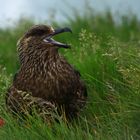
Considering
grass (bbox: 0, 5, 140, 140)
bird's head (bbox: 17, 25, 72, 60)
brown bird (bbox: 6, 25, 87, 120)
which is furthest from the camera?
bird's head (bbox: 17, 25, 72, 60)

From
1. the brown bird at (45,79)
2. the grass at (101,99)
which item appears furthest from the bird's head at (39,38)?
the grass at (101,99)

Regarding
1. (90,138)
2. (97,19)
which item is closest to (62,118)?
(90,138)

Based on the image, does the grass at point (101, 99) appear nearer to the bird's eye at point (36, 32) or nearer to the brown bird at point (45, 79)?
the brown bird at point (45, 79)

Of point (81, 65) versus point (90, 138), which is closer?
point (90, 138)

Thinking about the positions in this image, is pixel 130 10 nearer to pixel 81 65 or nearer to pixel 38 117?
pixel 81 65

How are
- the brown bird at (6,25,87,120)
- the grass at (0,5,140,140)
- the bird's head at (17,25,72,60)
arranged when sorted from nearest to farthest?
the grass at (0,5,140,140) < the brown bird at (6,25,87,120) < the bird's head at (17,25,72,60)

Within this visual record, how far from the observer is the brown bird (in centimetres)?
882

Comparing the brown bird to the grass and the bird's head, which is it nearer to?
the bird's head

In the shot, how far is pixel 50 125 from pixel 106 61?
4.68ft

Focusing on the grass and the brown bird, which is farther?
the brown bird

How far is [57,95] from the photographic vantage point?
348 inches

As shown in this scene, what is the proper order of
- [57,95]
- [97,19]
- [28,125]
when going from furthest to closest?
[97,19], [57,95], [28,125]

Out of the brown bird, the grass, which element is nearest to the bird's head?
the brown bird

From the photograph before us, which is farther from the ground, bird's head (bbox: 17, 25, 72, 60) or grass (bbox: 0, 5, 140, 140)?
bird's head (bbox: 17, 25, 72, 60)
